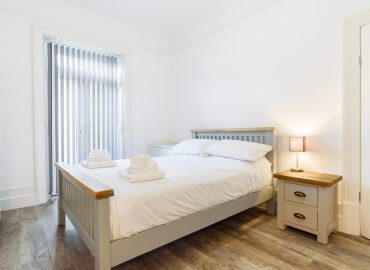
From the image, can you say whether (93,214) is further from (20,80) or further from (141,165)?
(20,80)

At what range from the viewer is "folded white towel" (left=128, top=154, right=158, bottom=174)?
1.63m

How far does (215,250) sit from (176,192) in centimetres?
66

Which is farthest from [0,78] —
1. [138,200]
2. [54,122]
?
[138,200]

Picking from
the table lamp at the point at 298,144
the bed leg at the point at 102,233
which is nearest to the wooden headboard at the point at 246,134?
the table lamp at the point at 298,144

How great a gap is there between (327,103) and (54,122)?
11.8ft

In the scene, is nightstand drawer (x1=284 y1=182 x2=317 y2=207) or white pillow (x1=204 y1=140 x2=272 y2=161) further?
white pillow (x1=204 y1=140 x2=272 y2=161)

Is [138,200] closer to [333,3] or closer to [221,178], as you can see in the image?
[221,178]

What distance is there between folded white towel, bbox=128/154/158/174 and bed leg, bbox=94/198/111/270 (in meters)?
0.41

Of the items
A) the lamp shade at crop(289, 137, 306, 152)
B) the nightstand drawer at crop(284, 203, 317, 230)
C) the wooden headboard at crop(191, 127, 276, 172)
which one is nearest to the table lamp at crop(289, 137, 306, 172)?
the lamp shade at crop(289, 137, 306, 152)

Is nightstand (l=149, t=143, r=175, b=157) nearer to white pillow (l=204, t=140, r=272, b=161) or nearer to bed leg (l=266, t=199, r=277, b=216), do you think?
white pillow (l=204, t=140, r=272, b=161)

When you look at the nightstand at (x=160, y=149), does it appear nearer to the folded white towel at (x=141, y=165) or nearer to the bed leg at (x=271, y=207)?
the bed leg at (x=271, y=207)

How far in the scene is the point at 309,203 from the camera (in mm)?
1980

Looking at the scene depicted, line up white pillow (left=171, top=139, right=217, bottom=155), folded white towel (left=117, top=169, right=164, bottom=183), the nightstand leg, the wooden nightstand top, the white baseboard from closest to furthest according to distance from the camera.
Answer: folded white towel (left=117, top=169, right=164, bottom=183), the wooden nightstand top, the nightstand leg, the white baseboard, white pillow (left=171, top=139, right=217, bottom=155)

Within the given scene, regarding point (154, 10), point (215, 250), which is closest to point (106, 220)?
point (215, 250)
